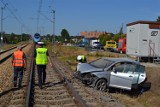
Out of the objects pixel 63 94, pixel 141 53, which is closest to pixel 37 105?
pixel 63 94

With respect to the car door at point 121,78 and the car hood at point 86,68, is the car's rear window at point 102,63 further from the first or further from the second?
the car door at point 121,78

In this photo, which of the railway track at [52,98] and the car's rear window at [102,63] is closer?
the railway track at [52,98]

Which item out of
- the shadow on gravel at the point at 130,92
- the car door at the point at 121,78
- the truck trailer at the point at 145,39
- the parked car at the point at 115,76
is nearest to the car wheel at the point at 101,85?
the parked car at the point at 115,76

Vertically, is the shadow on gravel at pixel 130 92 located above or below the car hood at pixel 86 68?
below

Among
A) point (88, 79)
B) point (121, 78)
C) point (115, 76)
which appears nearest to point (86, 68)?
point (88, 79)

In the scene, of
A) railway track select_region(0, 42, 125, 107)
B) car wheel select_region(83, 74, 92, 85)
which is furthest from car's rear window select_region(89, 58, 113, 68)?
railway track select_region(0, 42, 125, 107)

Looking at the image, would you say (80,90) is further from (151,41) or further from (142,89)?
(151,41)

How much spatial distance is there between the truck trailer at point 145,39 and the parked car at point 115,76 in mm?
12773

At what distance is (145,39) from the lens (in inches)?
1125

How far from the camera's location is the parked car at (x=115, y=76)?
14938 millimetres

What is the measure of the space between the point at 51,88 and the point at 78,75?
253 centimetres

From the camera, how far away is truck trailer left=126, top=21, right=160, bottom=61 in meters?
28.1

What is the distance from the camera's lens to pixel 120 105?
36.2 ft

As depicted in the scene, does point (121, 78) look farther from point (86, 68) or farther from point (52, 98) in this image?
point (52, 98)
